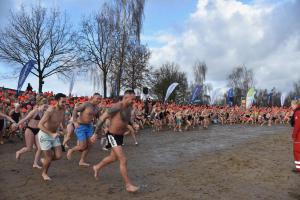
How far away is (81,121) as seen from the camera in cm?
843

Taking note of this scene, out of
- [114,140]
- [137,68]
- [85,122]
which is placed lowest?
[114,140]

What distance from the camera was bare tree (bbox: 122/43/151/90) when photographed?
1302 inches

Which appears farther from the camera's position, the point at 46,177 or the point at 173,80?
the point at 173,80

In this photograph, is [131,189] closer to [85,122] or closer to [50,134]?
[50,134]

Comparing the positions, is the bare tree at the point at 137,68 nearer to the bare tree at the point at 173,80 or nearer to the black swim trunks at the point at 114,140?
the bare tree at the point at 173,80

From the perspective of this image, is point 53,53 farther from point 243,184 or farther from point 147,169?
point 243,184

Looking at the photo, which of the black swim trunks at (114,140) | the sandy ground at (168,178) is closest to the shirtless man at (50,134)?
the sandy ground at (168,178)

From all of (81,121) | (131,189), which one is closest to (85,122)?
(81,121)

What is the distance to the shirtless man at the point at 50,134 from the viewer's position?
7.17 metres

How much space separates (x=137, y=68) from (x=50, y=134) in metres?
27.7

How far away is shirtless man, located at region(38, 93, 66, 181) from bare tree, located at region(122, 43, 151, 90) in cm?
2495

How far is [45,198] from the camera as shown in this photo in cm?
602

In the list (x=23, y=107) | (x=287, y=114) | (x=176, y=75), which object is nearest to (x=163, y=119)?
(x=23, y=107)

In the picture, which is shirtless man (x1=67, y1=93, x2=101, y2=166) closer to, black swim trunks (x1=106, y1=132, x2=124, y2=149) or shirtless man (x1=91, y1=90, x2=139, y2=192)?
shirtless man (x1=91, y1=90, x2=139, y2=192)
